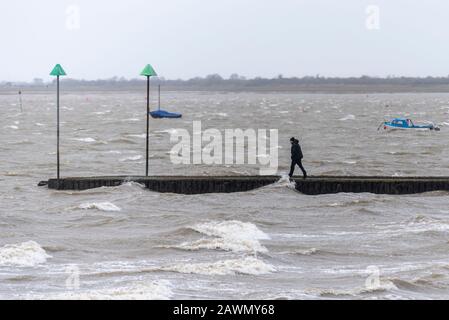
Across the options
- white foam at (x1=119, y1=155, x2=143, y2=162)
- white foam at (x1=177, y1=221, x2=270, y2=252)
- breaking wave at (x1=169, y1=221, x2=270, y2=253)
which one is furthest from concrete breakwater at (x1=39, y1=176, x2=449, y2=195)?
white foam at (x1=119, y1=155, x2=143, y2=162)

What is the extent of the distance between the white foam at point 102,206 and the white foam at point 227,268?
828 cm

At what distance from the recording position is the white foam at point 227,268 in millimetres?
18078

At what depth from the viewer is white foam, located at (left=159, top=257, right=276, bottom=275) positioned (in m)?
18.1

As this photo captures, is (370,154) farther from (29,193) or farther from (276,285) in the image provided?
(276,285)

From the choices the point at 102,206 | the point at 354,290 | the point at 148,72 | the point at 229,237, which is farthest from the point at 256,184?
the point at 354,290

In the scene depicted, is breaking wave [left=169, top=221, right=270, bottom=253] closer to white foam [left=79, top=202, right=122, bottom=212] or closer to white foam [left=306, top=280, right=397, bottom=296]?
white foam [left=306, top=280, right=397, bottom=296]

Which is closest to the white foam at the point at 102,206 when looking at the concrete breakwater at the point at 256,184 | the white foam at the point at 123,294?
the concrete breakwater at the point at 256,184

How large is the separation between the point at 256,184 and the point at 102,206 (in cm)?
576

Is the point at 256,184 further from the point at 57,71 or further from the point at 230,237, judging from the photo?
the point at 230,237

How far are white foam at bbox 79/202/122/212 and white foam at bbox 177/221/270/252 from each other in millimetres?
3917

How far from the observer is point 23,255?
19500 millimetres

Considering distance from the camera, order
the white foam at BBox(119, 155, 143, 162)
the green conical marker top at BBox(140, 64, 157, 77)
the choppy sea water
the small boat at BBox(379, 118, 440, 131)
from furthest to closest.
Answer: the small boat at BBox(379, 118, 440, 131), the white foam at BBox(119, 155, 143, 162), the green conical marker top at BBox(140, 64, 157, 77), the choppy sea water
